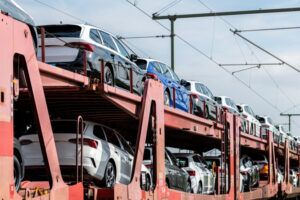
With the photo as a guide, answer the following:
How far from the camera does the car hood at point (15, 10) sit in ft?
22.9

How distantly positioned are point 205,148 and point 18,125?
934 cm

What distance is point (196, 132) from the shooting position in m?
13.0

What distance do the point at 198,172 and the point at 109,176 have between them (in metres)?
6.59

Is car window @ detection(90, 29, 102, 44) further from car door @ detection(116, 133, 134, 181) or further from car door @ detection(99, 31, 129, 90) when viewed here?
car door @ detection(116, 133, 134, 181)

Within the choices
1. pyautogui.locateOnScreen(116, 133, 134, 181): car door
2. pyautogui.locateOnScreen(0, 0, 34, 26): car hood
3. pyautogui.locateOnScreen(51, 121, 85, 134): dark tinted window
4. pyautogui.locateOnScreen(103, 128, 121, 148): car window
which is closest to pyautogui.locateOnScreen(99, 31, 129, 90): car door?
pyautogui.locateOnScreen(103, 128, 121, 148): car window

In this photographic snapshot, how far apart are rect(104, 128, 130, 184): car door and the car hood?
→ 2.86 metres

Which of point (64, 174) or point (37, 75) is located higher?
point (37, 75)

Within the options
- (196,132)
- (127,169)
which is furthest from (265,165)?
(127,169)

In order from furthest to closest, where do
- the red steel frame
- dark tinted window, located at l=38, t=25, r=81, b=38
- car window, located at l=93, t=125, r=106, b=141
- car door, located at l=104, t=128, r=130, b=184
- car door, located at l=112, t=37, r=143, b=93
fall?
car door, located at l=112, t=37, r=143, b=93 < dark tinted window, located at l=38, t=25, r=81, b=38 < car door, located at l=104, t=128, r=130, b=184 < car window, located at l=93, t=125, r=106, b=141 < the red steel frame

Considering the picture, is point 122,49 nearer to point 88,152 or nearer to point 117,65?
point 117,65

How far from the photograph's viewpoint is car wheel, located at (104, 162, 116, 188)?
921 centimetres

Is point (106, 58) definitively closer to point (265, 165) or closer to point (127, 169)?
point (127, 169)

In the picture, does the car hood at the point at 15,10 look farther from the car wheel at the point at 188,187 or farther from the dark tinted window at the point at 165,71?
the dark tinted window at the point at 165,71

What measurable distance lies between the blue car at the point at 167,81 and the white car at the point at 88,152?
3.68m
